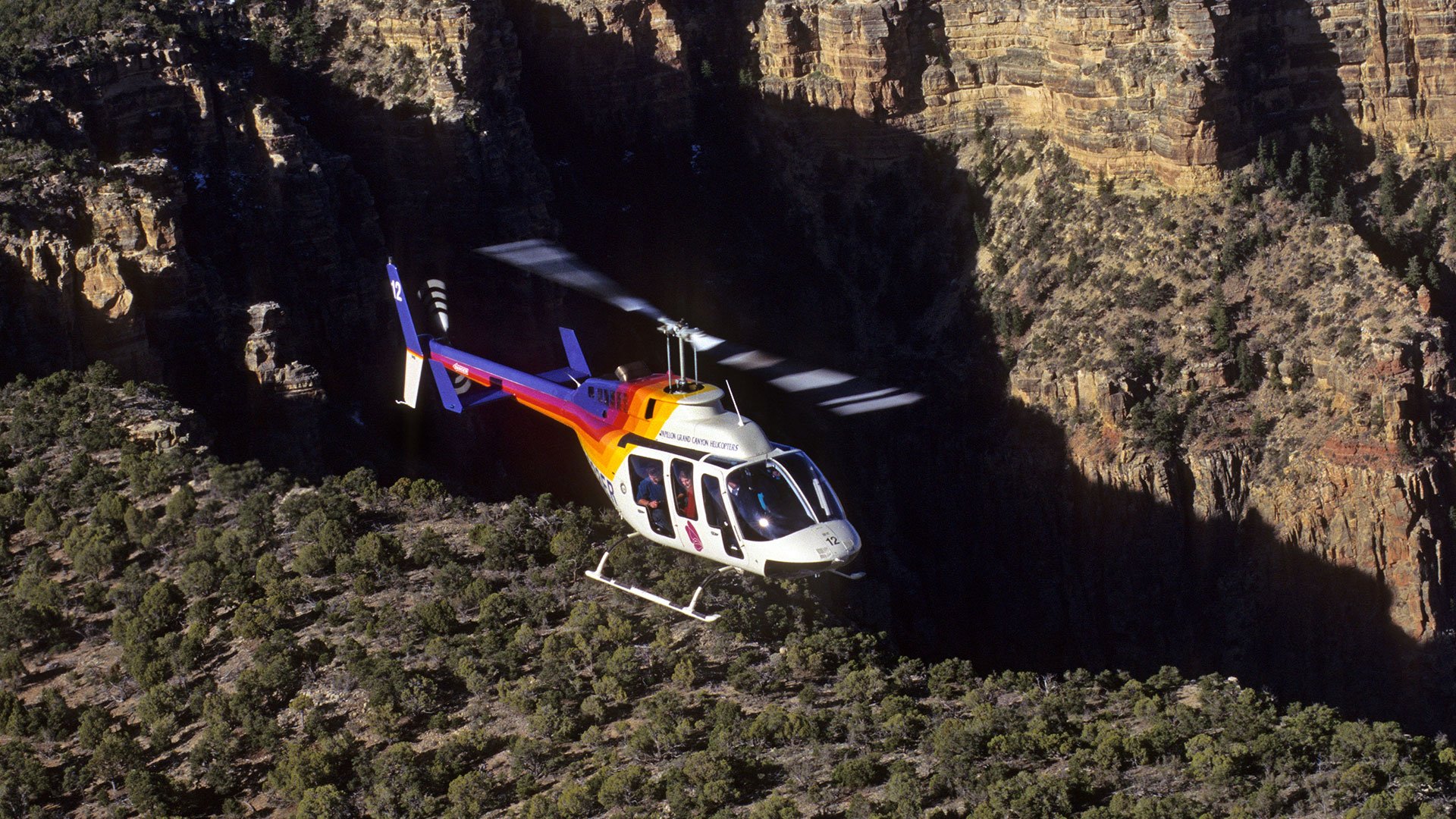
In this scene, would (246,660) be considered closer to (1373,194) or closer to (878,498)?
(878,498)

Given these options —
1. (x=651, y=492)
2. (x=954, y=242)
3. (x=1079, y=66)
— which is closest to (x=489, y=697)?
(x=651, y=492)

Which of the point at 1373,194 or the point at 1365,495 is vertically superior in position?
the point at 1373,194

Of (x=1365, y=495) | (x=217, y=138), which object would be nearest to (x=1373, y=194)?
(x=1365, y=495)

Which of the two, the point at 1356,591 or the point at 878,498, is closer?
the point at 1356,591

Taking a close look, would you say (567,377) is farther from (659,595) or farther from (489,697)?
(489,697)

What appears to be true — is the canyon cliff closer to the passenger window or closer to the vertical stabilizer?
the vertical stabilizer

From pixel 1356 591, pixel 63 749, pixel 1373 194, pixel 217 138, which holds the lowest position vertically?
pixel 1356 591

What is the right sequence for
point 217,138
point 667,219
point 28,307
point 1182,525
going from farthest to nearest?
point 667,219, point 1182,525, point 217,138, point 28,307

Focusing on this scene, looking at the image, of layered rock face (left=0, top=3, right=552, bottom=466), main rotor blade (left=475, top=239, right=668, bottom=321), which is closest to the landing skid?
main rotor blade (left=475, top=239, right=668, bottom=321)
